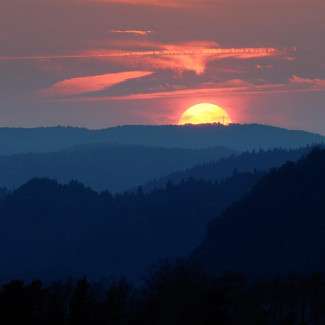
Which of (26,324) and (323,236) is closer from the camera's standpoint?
(26,324)

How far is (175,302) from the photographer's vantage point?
3994 inches

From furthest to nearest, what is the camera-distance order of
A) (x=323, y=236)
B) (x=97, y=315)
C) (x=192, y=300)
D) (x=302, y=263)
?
(x=323, y=236)
(x=302, y=263)
(x=192, y=300)
(x=97, y=315)

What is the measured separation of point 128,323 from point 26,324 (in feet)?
63.9

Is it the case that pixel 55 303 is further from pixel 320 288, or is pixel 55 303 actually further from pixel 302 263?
pixel 302 263

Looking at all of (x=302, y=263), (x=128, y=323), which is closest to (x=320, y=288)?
(x=128, y=323)

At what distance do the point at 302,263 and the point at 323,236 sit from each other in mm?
14301

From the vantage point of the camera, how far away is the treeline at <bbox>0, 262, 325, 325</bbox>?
77438 millimetres

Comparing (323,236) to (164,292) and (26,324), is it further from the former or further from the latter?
(26,324)

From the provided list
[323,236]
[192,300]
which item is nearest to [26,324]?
[192,300]

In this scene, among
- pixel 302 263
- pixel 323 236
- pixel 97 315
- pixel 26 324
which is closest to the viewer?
pixel 26 324

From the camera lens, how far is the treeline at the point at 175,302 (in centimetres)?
7744

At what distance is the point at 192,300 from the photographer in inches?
3971

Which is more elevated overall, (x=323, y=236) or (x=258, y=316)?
(x=323, y=236)

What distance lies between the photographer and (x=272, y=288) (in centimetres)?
13112
